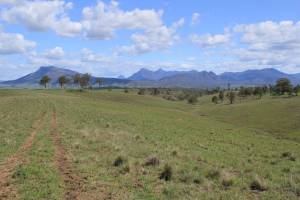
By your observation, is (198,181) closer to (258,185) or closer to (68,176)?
(258,185)

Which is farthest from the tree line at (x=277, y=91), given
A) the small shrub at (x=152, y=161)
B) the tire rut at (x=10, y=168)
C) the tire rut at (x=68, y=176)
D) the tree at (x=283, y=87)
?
the tire rut at (x=68, y=176)

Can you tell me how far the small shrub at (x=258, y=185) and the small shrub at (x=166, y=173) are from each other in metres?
3.07

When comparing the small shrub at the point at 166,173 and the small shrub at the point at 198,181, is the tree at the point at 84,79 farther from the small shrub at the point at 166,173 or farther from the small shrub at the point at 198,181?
the small shrub at the point at 198,181

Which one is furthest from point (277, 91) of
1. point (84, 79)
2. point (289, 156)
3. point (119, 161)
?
point (119, 161)

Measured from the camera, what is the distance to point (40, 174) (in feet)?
47.0

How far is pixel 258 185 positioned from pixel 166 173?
137 inches

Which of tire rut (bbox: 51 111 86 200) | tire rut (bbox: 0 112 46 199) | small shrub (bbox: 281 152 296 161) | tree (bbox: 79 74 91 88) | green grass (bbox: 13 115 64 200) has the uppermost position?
tree (bbox: 79 74 91 88)

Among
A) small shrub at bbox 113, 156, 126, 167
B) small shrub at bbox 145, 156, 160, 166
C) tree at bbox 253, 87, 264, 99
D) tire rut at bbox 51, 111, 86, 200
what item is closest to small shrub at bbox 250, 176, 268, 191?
small shrub at bbox 145, 156, 160, 166

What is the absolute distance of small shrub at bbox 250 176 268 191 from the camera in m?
13.6

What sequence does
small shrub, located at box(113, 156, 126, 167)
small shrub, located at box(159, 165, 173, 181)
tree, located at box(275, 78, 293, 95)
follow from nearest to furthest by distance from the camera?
1. small shrub, located at box(159, 165, 173, 181)
2. small shrub, located at box(113, 156, 126, 167)
3. tree, located at box(275, 78, 293, 95)

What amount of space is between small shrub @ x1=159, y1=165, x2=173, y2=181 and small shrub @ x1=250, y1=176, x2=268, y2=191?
10.1 feet

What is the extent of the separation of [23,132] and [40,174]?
45.1 ft

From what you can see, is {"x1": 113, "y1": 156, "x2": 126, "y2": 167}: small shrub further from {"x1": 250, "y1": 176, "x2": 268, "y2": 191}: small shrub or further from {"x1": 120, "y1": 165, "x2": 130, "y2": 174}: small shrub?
{"x1": 250, "y1": 176, "x2": 268, "y2": 191}: small shrub

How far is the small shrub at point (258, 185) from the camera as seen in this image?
13605 millimetres
